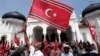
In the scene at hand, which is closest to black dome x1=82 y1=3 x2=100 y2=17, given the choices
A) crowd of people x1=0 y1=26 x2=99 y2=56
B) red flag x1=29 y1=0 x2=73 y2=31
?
crowd of people x1=0 y1=26 x2=99 y2=56

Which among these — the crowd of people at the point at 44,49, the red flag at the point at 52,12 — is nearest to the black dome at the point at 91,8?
the crowd of people at the point at 44,49

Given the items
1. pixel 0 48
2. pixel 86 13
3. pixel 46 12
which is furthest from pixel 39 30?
pixel 46 12

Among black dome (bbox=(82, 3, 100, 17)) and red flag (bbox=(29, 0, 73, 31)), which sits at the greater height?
black dome (bbox=(82, 3, 100, 17))

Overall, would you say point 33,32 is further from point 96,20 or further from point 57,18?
point 57,18

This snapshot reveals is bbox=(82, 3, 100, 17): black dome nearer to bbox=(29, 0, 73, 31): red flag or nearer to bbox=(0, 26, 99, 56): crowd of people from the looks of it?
bbox=(0, 26, 99, 56): crowd of people

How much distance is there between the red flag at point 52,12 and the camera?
784 cm

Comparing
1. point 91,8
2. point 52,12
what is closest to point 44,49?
point 52,12

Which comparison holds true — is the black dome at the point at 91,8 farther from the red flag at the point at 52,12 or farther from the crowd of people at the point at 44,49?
the red flag at the point at 52,12

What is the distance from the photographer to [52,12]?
26.6ft

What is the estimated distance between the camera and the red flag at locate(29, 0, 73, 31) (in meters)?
7.84

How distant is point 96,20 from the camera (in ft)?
117

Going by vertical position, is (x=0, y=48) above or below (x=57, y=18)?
below

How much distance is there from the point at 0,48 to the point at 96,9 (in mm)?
26624

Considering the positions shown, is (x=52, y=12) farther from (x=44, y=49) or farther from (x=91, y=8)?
(x=91, y=8)
